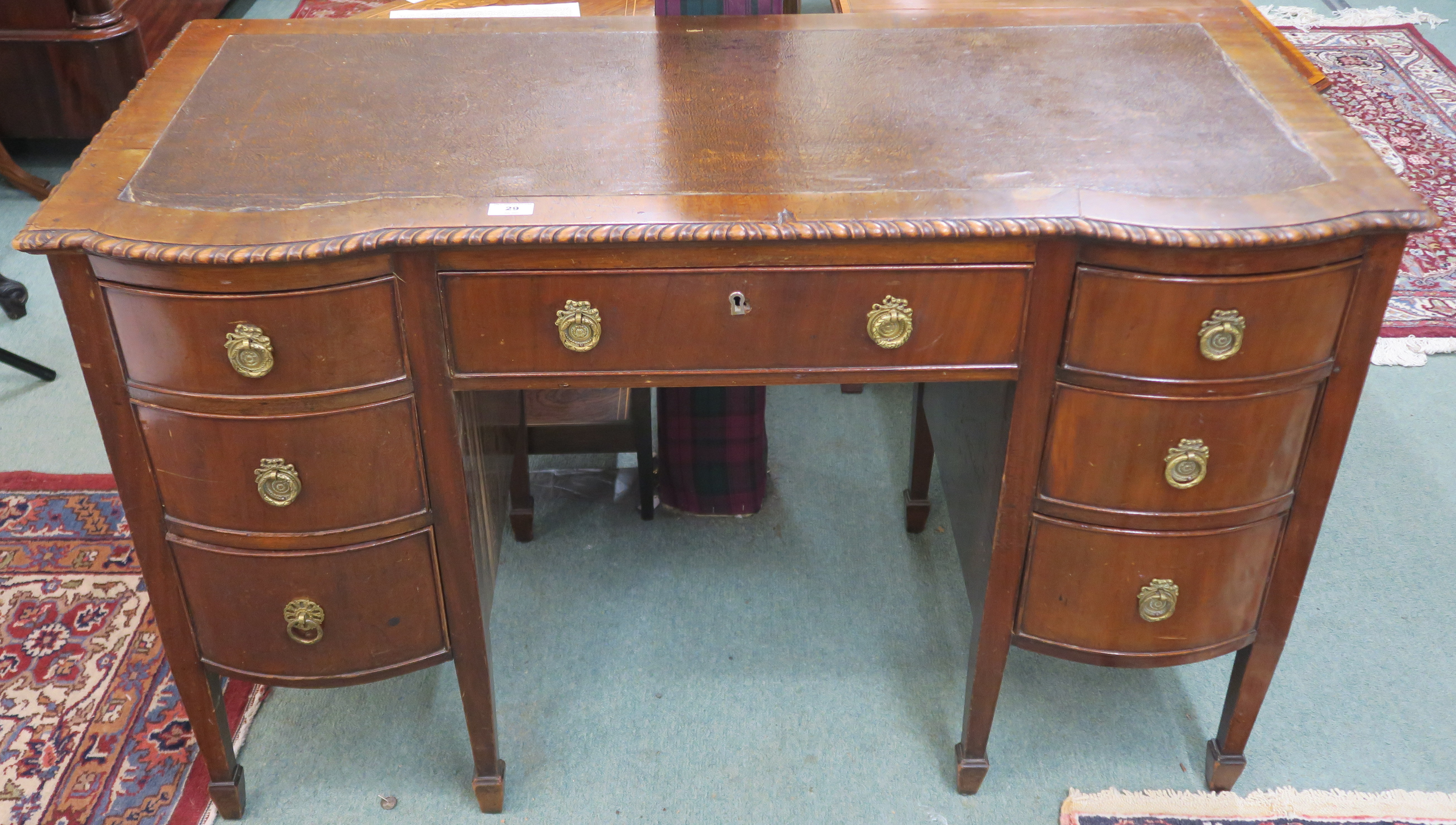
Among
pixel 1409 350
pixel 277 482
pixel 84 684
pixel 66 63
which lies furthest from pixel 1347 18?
pixel 84 684

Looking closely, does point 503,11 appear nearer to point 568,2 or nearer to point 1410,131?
point 568,2

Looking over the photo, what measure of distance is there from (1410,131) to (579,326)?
3.16 m

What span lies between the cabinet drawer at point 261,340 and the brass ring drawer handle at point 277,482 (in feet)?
0.31

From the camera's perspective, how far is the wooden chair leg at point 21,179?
10.2 ft

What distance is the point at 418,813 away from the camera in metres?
1.68

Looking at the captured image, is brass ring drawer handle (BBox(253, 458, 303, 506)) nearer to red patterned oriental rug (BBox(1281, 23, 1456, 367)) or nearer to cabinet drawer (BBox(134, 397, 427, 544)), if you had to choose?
cabinet drawer (BBox(134, 397, 427, 544))

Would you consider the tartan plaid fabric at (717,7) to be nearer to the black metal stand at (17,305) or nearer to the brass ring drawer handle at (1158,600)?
the brass ring drawer handle at (1158,600)

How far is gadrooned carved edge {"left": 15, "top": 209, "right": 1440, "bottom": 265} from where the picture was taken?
1146mm

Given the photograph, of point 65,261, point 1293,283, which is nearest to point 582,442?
point 65,261

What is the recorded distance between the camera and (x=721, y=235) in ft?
3.85

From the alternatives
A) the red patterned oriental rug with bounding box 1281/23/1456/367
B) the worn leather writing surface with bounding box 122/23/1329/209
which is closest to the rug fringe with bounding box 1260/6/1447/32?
the red patterned oriental rug with bounding box 1281/23/1456/367

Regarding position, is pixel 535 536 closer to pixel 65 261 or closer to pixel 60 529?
pixel 60 529

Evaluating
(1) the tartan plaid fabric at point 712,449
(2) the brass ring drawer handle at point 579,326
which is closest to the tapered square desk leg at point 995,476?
(1) the tartan plaid fabric at point 712,449

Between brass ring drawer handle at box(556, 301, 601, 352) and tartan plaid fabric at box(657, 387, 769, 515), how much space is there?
0.77 metres
